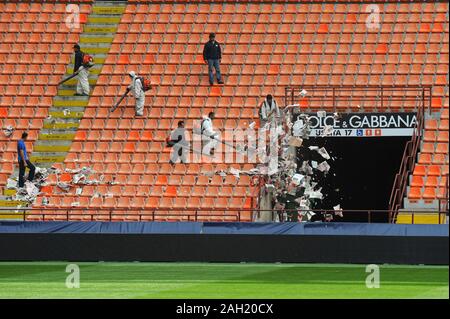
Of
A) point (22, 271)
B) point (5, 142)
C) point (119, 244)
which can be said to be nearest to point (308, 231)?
point (119, 244)

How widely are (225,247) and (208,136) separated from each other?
5.50 meters

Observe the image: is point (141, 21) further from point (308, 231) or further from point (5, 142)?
point (308, 231)

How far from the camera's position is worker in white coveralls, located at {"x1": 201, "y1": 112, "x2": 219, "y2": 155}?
34.1 metres

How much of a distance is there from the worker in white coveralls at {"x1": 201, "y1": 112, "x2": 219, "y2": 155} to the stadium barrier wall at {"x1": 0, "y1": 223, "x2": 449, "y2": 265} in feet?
17.0

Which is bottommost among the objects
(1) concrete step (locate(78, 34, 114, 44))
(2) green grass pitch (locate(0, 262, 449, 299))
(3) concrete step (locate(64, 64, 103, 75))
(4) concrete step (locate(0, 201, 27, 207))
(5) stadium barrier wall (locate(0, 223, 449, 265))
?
(2) green grass pitch (locate(0, 262, 449, 299))

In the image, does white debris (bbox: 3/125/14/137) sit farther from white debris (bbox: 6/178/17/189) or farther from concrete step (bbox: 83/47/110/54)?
concrete step (bbox: 83/47/110/54)

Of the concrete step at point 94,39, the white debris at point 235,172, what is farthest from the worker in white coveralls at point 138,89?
the white debris at point 235,172

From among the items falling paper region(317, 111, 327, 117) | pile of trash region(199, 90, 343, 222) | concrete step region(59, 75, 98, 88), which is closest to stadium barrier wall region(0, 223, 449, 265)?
pile of trash region(199, 90, 343, 222)

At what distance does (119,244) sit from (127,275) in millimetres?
3967

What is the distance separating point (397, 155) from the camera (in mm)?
34219

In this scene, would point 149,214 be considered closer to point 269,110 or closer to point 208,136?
point 208,136

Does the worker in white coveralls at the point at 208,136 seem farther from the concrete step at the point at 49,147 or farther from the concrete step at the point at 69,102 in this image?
the concrete step at the point at 69,102

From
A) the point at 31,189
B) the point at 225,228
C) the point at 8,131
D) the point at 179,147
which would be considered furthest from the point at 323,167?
the point at 8,131

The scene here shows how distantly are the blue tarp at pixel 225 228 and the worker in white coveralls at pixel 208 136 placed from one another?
493cm
